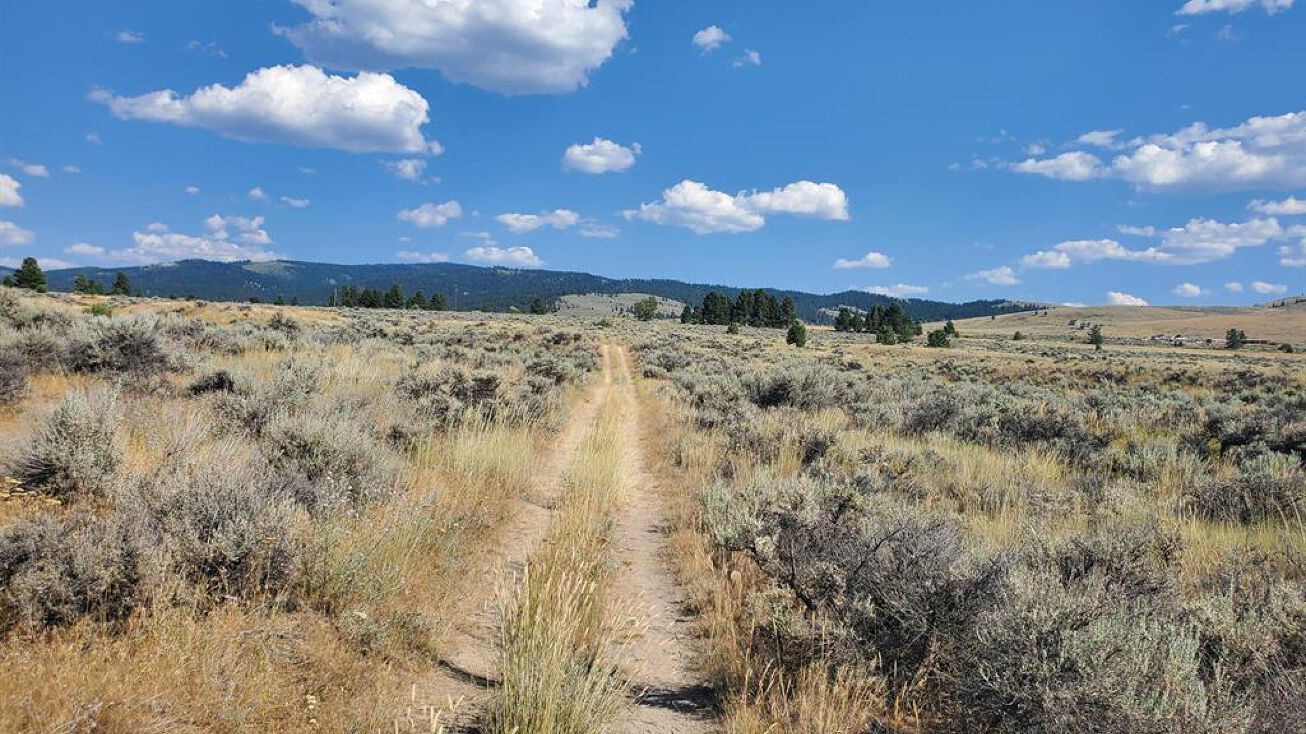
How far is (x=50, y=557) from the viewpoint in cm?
342

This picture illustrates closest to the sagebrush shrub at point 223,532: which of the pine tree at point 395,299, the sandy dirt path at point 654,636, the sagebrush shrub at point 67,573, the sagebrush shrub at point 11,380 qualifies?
the sagebrush shrub at point 67,573

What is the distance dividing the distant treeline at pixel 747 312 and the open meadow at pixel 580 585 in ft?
372

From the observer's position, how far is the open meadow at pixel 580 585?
3121 mm

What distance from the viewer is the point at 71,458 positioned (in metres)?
4.86

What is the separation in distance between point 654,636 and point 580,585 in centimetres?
153

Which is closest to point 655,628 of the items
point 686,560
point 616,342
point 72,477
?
point 686,560

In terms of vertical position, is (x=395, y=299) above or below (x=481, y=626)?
above

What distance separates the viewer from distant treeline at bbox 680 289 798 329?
122m

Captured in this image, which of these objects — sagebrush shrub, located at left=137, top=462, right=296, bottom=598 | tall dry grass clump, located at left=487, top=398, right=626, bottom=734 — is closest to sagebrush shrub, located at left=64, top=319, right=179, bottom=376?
sagebrush shrub, located at left=137, top=462, right=296, bottom=598

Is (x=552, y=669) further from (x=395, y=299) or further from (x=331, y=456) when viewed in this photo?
(x=395, y=299)

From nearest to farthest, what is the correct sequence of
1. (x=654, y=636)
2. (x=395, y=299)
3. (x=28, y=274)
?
1. (x=654, y=636)
2. (x=28, y=274)
3. (x=395, y=299)

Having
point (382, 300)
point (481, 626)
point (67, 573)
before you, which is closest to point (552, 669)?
point (481, 626)

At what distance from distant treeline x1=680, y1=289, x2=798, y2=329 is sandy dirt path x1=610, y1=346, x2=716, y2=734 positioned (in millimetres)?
113339

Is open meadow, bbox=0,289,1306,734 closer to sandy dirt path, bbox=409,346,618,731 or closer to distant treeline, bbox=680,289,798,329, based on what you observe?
sandy dirt path, bbox=409,346,618,731
